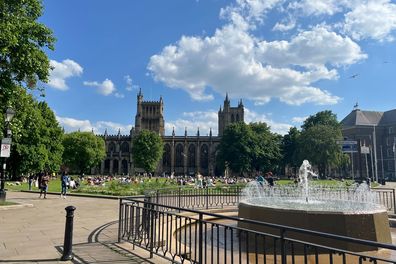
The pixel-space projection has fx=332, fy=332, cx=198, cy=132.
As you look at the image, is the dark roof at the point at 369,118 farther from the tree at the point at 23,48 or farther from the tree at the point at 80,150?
the tree at the point at 23,48

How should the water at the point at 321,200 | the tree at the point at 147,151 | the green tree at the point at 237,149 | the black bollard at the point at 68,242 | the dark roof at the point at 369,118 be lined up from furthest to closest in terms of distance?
the tree at the point at 147,151, the dark roof at the point at 369,118, the green tree at the point at 237,149, the water at the point at 321,200, the black bollard at the point at 68,242

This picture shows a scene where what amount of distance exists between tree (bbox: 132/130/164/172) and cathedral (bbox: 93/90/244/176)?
21832 mm

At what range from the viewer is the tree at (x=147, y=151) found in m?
97.9

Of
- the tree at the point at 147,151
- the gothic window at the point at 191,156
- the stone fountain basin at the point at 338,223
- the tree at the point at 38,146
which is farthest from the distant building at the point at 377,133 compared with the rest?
the stone fountain basin at the point at 338,223

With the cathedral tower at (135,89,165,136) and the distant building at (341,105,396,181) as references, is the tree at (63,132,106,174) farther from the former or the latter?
the distant building at (341,105,396,181)

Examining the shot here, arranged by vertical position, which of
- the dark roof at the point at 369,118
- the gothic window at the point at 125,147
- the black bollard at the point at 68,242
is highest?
the dark roof at the point at 369,118

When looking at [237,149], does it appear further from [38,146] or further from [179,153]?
[179,153]

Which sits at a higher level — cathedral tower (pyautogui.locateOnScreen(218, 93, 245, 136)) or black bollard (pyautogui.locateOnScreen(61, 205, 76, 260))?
cathedral tower (pyautogui.locateOnScreen(218, 93, 245, 136))

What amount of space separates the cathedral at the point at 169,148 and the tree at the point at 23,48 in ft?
339

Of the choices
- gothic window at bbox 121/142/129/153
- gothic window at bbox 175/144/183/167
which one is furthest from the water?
gothic window at bbox 121/142/129/153

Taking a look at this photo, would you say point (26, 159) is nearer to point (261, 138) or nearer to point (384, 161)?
point (261, 138)

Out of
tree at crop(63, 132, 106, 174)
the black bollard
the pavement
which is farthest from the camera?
tree at crop(63, 132, 106, 174)

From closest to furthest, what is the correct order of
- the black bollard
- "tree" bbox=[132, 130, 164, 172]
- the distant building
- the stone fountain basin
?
the black bollard → the stone fountain basin → the distant building → "tree" bbox=[132, 130, 164, 172]

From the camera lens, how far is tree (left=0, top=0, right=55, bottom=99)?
1622cm
